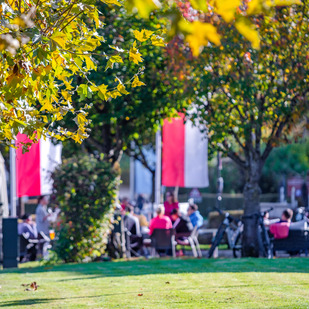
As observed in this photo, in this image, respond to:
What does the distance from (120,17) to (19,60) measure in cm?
1105

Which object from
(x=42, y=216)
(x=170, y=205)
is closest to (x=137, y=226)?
(x=170, y=205)

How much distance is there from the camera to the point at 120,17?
15945mm

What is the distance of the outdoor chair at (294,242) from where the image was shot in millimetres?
14826

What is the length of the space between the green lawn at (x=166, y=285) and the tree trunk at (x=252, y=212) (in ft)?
8.60

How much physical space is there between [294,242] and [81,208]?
205 inches

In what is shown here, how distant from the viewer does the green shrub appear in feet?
43.9

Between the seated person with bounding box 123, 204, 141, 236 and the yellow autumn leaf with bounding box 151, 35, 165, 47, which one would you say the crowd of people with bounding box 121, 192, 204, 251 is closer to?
the seated person with bounding box 123, 204, 141, 236

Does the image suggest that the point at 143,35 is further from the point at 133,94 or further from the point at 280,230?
the point at 133,94

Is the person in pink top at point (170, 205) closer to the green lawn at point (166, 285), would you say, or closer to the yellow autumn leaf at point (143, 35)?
the green lawn at point (166, 285)

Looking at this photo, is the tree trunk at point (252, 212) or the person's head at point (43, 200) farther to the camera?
the person's head at point (43, 200)

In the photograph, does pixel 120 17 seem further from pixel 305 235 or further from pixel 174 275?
pixel 174 275

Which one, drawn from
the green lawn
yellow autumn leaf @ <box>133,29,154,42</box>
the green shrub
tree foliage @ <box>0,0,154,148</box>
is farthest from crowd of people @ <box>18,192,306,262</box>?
yellow autumn leaf @ <box>133,29,154,42</box>

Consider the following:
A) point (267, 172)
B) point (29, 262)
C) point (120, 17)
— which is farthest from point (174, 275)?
point (267, 172)

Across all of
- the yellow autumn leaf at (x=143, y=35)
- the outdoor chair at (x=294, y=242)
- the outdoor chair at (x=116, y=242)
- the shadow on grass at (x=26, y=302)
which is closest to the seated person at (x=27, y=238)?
the outdoor chair at (x=116, y=242)
